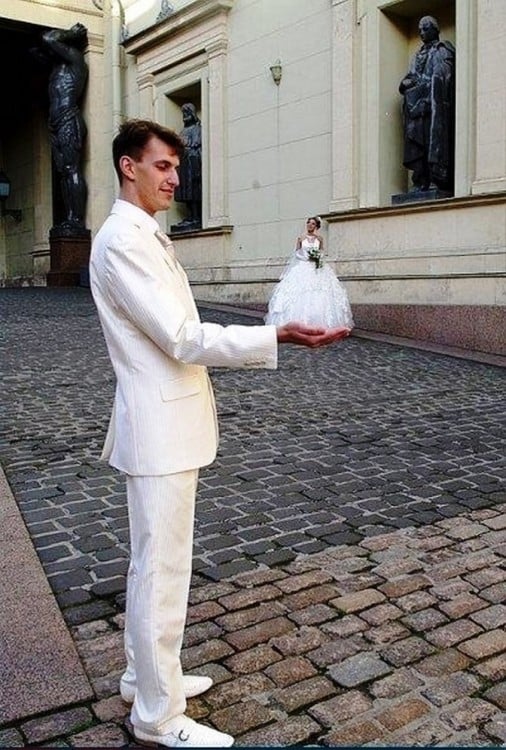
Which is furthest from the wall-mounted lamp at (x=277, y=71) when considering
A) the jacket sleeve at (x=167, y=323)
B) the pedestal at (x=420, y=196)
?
the jacket sleeve at (x=167, y=323)

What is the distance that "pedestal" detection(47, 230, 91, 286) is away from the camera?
20.7 metres

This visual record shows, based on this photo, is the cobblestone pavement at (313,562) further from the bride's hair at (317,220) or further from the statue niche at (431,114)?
the bride's hair at (317,220)

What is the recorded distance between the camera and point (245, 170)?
15781mm

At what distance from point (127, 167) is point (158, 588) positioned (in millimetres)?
1123

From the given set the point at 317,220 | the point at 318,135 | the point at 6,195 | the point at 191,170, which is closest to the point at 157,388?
the point at 317,220

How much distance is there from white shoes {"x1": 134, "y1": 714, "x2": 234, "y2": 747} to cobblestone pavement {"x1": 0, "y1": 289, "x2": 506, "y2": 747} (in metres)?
0.11

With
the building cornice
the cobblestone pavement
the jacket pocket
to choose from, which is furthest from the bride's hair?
the jacket pocket

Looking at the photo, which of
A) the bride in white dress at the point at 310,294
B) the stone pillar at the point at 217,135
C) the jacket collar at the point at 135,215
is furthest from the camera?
the stone pillar at the point at 217,135

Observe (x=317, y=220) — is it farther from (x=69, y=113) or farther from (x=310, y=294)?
(x=69, y=113)

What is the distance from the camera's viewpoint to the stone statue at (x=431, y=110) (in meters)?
12.0

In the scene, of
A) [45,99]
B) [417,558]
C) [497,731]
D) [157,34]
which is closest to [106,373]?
[417,558]

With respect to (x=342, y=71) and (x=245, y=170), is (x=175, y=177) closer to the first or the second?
(x=342, y=71)

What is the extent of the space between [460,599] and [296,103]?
41.4 ft

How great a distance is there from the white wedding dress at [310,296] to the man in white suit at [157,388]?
850 centimetres
